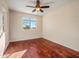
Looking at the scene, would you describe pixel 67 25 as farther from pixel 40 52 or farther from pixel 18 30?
pixel 18 30

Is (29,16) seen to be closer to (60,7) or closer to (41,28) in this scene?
(41,28)

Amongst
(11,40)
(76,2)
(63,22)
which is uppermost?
(76,2)

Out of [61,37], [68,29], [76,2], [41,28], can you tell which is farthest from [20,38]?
[76,2]

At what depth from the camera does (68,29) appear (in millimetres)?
4301

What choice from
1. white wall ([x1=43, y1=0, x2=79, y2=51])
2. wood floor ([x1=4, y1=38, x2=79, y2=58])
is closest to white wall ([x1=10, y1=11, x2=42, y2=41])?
wood floor ([x1=4, y1=38, x2=79, y2=58])

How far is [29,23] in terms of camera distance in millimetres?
6965

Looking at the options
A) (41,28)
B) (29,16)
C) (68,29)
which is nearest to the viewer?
(68,29)

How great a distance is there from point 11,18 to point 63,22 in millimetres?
3798

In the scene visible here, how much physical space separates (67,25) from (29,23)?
3.60 metres

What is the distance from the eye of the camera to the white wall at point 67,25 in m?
3.85

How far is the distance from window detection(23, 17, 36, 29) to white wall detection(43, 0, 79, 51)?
2.15 metres

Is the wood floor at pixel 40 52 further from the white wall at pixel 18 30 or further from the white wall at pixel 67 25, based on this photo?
the white wall at pixel 18 30

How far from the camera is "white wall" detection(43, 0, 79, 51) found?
3.85 m

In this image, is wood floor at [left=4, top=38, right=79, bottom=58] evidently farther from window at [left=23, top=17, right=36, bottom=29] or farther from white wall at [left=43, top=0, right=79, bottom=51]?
window at [left=23, top=17, right=36, bottom=29]
